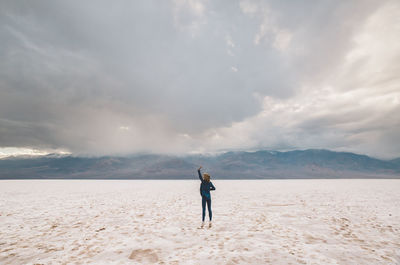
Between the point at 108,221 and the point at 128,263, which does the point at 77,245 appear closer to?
the point at 128,263

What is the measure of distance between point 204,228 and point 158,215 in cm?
457

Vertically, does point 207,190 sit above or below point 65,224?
above

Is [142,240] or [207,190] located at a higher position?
[207,190]

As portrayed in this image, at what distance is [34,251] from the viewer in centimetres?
722

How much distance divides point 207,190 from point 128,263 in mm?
5264

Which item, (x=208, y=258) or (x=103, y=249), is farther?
(x=103, y=249)

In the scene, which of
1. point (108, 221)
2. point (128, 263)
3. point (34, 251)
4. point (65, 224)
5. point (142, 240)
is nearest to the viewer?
point (128, 263)

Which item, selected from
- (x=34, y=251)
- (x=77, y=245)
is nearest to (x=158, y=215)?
(x=77, y=245)

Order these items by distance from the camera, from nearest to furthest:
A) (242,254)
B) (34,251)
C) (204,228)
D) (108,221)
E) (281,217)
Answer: (242,254) < (34,251) < (204,228) < (108,221) < (281,217)

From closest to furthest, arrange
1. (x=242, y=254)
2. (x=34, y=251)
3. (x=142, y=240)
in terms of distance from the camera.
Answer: (x=242, y=254), (x=34, y=251), (x=142, y=240)

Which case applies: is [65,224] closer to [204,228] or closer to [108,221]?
[108,221]

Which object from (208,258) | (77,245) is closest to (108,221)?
(77,245)

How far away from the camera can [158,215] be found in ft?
44.0

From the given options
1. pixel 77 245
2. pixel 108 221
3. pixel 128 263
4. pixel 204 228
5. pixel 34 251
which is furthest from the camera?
pixel 108 221
